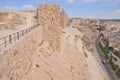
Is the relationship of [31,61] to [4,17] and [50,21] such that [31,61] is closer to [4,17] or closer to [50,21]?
[50,21]

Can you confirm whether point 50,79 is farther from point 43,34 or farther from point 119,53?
point 119,53

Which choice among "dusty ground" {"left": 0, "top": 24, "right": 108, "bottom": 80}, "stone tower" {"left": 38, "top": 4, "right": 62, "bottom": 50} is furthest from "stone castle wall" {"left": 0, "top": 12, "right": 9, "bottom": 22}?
"dusty ground" {"left": 0, "top": 24, "right": 108, "bottom": 80}

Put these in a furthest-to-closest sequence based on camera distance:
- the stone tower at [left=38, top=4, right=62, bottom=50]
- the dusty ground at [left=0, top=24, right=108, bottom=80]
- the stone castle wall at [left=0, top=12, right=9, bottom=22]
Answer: the stone castle wall at [left=0, top=12, right=9, bottom=22]
the stone tower at [left=38, top=4, right=62, bottom=50]
the dusty ground at [left=0, top=24, right=108, bottom=80]

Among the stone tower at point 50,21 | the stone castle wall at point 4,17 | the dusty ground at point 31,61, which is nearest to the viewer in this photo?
the dusty ground at point 31,61

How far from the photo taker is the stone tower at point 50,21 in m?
14.4

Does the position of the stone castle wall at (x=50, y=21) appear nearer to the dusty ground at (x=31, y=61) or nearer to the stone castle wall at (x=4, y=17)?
the dusty ground at (x=31, y=61)

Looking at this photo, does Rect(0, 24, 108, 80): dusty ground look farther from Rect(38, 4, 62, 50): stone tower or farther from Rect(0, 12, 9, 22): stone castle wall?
Rect(0, 12, 9, 22): stone castle wall

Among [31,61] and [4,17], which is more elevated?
[4,17]

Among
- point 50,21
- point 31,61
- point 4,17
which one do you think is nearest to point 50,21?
point 50,21

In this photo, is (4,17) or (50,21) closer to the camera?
(50,21)

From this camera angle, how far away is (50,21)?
14367mm

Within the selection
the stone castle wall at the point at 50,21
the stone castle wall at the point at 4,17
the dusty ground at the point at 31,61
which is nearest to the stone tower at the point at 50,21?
the stone castle wall at the point at 50,21

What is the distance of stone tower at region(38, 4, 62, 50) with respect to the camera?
14352 mm

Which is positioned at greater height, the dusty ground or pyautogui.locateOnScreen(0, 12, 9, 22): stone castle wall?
pyautogui.locateOnScreen(0, 12, 9, 22): stone castle wall
